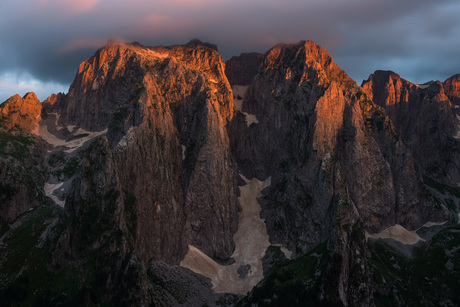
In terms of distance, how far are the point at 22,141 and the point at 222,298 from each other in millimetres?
128397

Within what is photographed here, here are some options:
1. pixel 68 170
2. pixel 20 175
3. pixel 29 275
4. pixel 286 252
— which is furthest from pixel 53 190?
pixel 286 252

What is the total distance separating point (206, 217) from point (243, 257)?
24.3m

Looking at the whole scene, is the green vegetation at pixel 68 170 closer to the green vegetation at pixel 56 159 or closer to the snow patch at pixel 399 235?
the green vegetation at pixel 56 159

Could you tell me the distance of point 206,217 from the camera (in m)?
169

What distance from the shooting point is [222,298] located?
13675cm

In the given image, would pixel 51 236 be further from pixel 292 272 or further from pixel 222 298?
pixel 292 272

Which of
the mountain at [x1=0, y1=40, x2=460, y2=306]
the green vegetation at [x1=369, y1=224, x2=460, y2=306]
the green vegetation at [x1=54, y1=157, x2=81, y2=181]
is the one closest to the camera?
the mountain at [x1=0, y1=40, x2=460, y2=306]

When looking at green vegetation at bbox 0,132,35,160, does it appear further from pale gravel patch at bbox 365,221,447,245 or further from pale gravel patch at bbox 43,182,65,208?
pale gravel patch at bbox 365,221,447,245

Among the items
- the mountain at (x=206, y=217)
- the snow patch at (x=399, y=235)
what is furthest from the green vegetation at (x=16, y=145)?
the snow patch at (x=399, y=235)

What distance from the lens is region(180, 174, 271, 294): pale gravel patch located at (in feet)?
485

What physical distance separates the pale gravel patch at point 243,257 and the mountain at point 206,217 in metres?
0.63

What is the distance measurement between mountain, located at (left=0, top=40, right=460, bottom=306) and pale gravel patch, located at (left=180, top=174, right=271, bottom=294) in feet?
2.07

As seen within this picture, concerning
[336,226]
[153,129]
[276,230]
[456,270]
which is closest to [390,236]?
[456,270]

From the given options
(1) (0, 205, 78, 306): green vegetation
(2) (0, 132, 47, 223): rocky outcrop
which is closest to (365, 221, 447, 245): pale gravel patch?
(1) (0, 205, 78, 306): green vegetation
